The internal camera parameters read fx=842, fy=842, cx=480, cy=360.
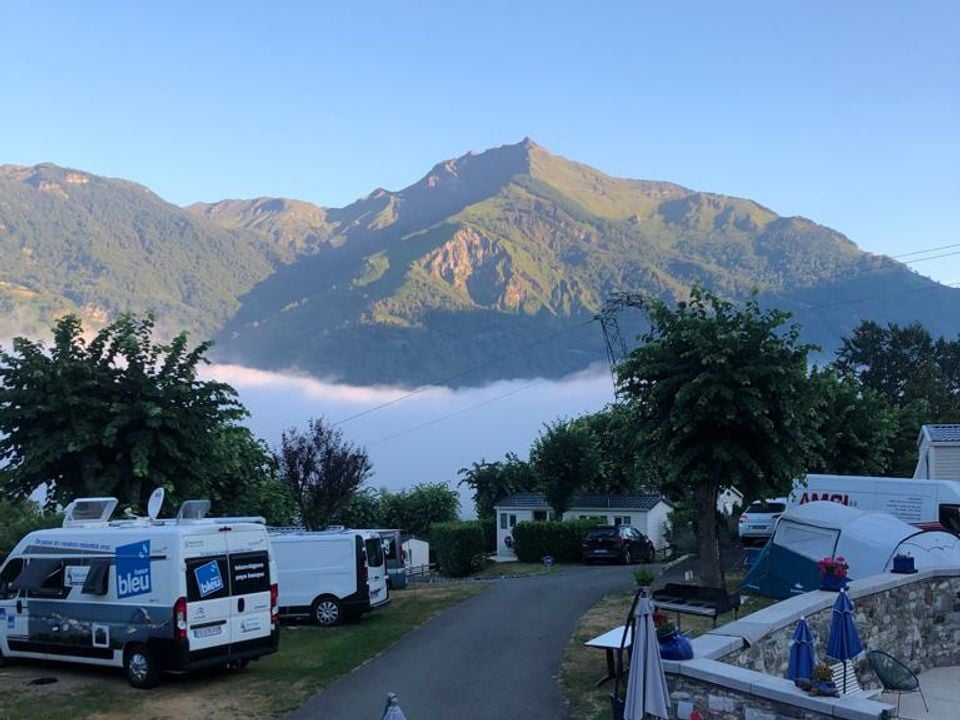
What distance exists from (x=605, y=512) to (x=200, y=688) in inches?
1448

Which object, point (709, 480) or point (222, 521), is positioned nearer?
point (222, 521)

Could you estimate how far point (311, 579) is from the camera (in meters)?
19.6

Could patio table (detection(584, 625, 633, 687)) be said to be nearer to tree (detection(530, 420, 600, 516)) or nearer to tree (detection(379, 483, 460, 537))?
tree (detection(530, 420, 600, 516))

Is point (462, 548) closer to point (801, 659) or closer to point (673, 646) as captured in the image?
point (673, 646)

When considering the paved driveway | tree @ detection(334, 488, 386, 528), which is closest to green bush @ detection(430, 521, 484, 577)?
the paved driveway

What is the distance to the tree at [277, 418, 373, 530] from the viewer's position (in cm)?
2977

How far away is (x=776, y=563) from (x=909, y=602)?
5183 mm

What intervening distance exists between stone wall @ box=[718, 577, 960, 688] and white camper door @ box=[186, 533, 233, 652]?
8.45 metres

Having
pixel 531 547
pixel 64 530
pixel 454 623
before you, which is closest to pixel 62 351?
pixel 64 530

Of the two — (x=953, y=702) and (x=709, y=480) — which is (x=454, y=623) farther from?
(x=953, y=702)

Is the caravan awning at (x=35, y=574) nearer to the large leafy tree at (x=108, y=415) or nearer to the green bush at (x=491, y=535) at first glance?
the large leafy tree at (x=108, y=415)

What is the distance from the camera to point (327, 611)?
19516 millimetres

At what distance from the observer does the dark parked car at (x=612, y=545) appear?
33.7 m

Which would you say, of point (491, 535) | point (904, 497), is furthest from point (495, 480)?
point (904, 497)
